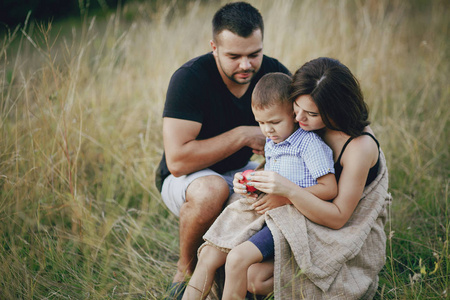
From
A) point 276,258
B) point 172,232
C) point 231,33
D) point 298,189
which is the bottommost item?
point 172,232

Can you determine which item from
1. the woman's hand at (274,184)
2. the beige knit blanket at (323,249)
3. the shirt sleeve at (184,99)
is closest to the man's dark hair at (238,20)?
the shirt sleeve at (184,99)

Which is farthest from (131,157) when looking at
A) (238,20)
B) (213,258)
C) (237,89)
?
(213,258)

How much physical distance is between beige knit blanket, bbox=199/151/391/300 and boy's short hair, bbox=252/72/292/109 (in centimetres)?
58

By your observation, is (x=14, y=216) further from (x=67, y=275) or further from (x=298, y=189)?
(x=298, y=189)

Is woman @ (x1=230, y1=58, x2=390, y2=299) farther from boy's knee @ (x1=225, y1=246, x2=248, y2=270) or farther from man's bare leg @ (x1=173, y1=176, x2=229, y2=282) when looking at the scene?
man's bare leg @ (x1=173, y1=176, x2=229, y2=282)

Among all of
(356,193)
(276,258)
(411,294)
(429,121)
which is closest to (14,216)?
(276,258)

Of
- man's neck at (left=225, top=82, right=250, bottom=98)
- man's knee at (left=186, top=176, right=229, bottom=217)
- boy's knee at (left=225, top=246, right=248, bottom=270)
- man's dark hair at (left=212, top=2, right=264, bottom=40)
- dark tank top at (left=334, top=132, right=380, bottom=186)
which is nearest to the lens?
boy's knee at (left=225, top=246, right=248, bottom=270)

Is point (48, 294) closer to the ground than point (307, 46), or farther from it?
closer to the ground

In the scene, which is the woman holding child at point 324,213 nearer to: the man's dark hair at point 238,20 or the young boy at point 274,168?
the young boy at point 274,168

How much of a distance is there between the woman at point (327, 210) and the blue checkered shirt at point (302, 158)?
0.08 meters

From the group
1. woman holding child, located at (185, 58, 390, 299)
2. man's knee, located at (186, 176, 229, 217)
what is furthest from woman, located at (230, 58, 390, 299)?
man's knee, located at (186, 176, 229, 217)

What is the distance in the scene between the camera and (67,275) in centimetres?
250

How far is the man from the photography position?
2.54m

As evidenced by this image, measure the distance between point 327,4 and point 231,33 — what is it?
4063 mm
